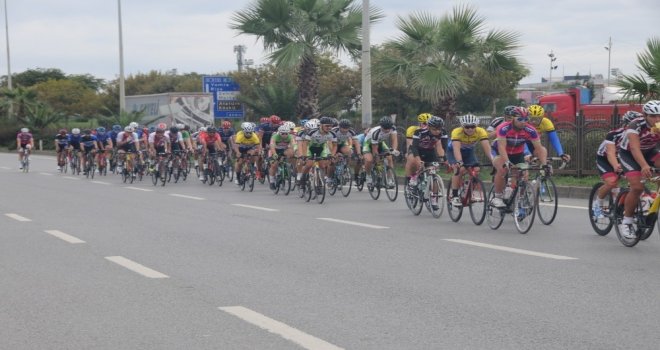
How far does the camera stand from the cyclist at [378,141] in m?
18.6

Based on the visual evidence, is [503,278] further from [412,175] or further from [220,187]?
[220,187]

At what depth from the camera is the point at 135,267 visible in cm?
1002

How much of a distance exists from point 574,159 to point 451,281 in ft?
47.9

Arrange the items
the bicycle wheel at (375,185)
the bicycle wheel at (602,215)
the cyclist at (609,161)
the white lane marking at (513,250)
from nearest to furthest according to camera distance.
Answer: the white lane marking at (513,250) < the cyclist at (609,161) < the bicycle wheel at (602,215) < the bicycle wheel at (375,185)

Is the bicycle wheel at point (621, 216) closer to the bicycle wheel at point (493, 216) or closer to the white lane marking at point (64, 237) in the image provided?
the bicycle wheel at point (493, 216)

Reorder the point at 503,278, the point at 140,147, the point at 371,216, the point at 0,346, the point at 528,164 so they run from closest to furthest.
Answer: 1. the point at 0,346
2. the point at 503,278
3. the point at 528,164
4. the point at 371,216
5. the point at 140,147

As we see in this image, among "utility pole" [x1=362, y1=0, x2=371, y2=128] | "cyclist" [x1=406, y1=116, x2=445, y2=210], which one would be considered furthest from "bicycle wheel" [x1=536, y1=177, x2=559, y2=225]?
"utility pole" [x1=362, y1=0, x2=371, y2=128]

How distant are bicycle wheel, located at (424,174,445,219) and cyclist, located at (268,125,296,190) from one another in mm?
6266

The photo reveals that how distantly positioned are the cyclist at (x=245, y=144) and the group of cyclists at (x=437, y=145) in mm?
23

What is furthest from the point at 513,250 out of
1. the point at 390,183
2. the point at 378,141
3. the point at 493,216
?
the point at 390,183

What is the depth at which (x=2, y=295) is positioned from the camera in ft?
27.5

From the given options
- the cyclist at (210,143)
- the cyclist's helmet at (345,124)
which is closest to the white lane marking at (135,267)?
the cyclist's helmet at (345,124)

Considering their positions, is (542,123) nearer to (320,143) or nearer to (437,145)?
(437,145)

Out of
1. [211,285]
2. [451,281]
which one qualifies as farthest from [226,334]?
[451,281]
